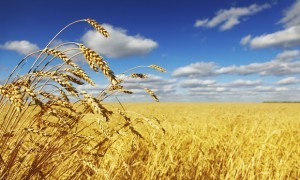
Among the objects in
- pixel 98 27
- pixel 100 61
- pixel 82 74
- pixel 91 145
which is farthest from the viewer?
pixel 91 145

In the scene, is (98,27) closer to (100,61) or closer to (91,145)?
(100,61)

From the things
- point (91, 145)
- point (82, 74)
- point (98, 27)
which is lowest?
point (91, 145)

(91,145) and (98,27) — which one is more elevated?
(98,27)

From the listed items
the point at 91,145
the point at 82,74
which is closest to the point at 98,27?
the point at 82,74

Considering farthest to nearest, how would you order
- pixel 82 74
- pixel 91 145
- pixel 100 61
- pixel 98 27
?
1. pixel 91 145
2. pixel 82 74
3. pixel 98 27
4. pixel 100 61

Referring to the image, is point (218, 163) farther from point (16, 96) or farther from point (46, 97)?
point (16, 96)

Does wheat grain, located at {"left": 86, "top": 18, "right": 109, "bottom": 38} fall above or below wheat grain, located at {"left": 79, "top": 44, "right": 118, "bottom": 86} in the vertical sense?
above

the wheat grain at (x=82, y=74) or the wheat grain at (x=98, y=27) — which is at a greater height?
the wheat grain at (x=98, y=27)

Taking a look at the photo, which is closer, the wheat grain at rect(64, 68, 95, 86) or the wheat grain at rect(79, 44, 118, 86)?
the wheat grain at rect(79, 44, 118, 86)

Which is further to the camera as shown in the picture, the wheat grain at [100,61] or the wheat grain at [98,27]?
the wheat grain at [98,27]

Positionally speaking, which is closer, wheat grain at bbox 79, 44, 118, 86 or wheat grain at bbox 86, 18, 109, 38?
wheat grain at bbox 79, 44, 118, 86

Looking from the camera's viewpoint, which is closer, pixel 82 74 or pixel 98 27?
pixel 98 27

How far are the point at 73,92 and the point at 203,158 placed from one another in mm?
1856

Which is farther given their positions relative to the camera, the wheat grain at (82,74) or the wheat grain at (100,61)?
the wheat grain at (82,74)
